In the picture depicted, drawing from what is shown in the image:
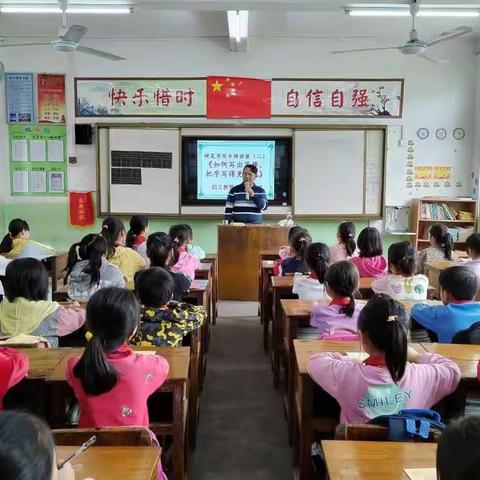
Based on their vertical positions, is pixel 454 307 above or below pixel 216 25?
below

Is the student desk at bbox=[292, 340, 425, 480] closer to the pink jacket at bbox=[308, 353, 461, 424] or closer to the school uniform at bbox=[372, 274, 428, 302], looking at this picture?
the pink jacket at bbox=[308, 353, 461, 424]

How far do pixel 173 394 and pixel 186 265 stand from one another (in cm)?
198

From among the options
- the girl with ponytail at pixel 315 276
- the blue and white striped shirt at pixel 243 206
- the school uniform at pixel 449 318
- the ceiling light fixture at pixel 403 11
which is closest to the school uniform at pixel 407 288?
the girl with ponytail at pixel 315 276

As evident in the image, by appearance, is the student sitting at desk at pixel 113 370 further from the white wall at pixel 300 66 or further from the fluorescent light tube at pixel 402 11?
the white wall at pixel 300 66

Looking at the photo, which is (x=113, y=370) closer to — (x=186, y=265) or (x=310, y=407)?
(x=310, y=407)

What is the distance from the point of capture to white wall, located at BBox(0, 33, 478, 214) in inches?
256

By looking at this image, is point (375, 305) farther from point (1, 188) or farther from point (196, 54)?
point (1, 188)

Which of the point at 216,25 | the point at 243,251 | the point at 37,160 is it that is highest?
the point at 216,25

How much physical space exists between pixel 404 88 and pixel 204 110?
245cm

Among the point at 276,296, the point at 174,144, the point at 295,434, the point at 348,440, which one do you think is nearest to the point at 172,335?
the point at 295,434

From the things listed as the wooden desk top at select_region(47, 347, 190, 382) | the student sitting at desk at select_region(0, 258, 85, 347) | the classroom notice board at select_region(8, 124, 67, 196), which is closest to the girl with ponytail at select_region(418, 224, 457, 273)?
the wooden desk top at select_region(47, 347, 190, 382)

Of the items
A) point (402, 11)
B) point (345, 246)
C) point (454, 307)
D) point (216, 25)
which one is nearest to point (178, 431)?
point (454, 307)

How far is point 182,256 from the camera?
12.7 ft

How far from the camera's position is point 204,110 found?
6.55 m
